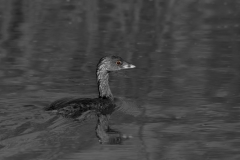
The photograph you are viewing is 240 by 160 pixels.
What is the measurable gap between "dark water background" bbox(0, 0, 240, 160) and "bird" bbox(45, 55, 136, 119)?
0.99 ft

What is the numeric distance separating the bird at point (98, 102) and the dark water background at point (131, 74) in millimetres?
301

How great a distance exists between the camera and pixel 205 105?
540 inches

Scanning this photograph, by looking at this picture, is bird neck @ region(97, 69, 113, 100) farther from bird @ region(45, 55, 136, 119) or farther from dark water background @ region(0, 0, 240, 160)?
dark water background @ region(0, 0, 240, 160)

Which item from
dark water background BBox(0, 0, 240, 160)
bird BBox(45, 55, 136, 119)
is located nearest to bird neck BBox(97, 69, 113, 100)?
bird BBox(45, 55, 136, 119)

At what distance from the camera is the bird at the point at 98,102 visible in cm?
1298

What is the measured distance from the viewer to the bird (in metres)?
13.0

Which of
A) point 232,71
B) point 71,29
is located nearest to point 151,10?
point 71,29

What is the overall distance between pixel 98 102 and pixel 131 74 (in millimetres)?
2691

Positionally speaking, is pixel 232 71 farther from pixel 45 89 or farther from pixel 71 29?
pixel 71 29

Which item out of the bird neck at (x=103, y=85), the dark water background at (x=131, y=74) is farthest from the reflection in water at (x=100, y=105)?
the dark water background at (x=131, y=74)

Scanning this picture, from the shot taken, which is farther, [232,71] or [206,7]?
[206,7]

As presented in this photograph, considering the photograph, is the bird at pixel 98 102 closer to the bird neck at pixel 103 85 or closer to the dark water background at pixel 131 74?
the bird neck at pixel 103 85

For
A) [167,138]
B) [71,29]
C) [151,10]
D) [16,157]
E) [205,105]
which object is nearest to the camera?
[16,157]

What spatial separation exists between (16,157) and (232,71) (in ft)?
24.5
